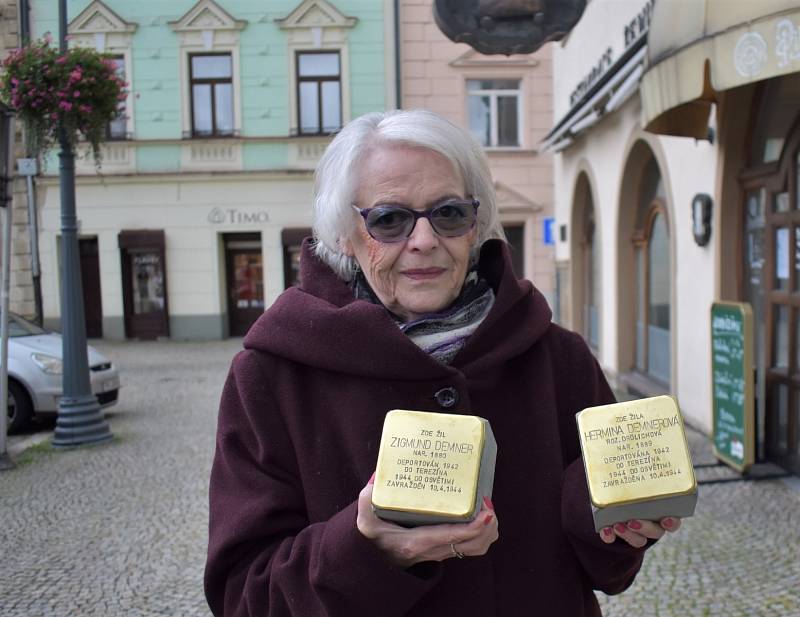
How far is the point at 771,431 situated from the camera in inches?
216

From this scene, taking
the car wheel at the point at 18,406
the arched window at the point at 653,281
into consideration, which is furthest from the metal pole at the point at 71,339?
the arched window at the point at 653,281

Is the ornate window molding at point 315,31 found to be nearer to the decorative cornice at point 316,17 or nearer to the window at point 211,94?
the decorative cornice at point 316,17

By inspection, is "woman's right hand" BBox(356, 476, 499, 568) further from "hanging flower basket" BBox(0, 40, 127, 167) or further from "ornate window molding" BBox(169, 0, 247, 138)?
"ornate window molding" BBox(169, 0, 247, 138)

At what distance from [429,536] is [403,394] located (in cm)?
37

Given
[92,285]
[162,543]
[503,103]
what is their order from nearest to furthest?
1. [162,543]
2. [503,103]
3. [92,285]

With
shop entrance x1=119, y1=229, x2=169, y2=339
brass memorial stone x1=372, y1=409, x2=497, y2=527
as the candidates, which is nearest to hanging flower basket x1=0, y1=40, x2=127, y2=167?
→ brass memorial stone x1=372, y1=409, x2=497, y2=527

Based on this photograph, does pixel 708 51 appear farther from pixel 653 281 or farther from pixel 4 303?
pixel 4 303

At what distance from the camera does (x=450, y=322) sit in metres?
1.49

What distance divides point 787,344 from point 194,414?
625 centimetres

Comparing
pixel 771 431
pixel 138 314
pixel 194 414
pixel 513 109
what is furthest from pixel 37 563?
pixel 513 109

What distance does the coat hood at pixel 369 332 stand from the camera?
1385 millimetres

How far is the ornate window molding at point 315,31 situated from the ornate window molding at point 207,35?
3.57 ft

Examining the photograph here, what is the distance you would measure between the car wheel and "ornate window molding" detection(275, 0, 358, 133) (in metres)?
10.4

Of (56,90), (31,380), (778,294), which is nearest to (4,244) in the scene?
(56,90)
